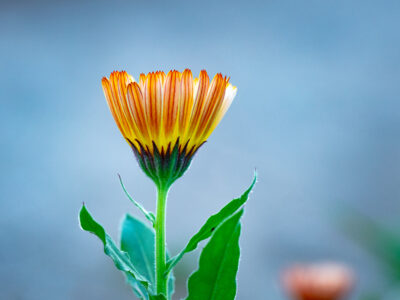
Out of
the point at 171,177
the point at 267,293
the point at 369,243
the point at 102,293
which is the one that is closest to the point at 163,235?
the point at 171,177

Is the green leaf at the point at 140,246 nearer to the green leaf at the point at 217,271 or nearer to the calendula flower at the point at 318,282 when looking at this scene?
the green leaf at the point at 217,271

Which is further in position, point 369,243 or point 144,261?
point 369,243

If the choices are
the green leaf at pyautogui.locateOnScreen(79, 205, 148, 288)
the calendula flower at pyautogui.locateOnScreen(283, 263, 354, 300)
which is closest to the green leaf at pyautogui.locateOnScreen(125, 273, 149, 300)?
the green leaf at pyautogui.locateOnScreen(79, 205, 148, 288)

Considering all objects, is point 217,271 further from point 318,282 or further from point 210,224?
point 318,282

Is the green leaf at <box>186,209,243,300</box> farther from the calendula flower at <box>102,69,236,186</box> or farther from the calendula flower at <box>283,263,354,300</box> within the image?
the calendula flower at <box>283,263,354,300</box>

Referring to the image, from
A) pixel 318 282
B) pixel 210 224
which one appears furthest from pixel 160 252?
pixel 318 282

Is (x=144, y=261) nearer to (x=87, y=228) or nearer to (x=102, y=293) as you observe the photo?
(x=87, y=228)
